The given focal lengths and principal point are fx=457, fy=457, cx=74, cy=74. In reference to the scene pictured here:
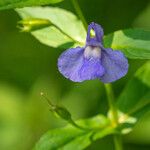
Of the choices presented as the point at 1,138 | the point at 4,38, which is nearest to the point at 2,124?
the point at 1,138

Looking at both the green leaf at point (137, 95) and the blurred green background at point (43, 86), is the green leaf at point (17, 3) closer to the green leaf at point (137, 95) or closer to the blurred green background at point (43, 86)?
the green leaf at point (137, 95)

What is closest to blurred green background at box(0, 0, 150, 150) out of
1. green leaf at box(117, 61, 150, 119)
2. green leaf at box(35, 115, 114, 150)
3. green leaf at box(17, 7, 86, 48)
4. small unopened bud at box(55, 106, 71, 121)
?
green leaf at box(117, 61, 150, 119)

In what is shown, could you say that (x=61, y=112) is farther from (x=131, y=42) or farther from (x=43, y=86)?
(x=43, y=86)

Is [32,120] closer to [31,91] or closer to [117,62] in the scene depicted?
[31,91]

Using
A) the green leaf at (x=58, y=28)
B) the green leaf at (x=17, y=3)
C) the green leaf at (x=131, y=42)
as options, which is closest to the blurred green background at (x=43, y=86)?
the green leaf at (x=58, y=28)

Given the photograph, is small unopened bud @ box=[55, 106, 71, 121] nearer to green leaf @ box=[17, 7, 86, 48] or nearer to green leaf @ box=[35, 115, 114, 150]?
green leaf @ box=[35, 115, 114, 150]

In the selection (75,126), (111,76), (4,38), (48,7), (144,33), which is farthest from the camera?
(4,38)
